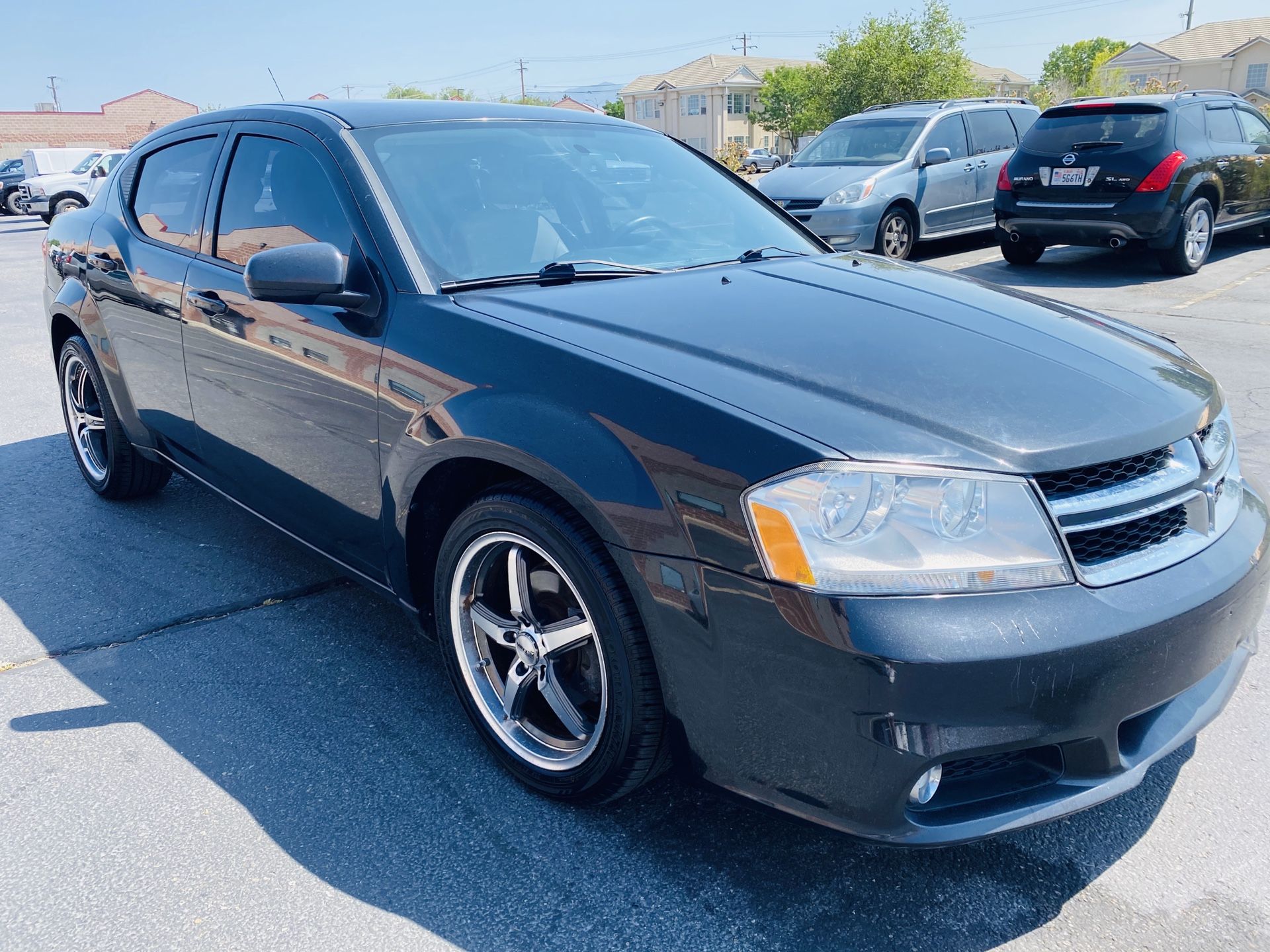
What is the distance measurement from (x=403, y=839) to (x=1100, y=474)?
1.75 metres

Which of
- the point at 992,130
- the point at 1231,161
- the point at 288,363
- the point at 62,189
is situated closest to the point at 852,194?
the point at 992,130

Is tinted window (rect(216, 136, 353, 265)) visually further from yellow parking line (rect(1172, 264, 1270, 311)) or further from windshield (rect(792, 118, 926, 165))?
windshield (rect(792, 118, 926, 165))

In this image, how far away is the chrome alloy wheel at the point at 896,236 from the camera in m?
10.5

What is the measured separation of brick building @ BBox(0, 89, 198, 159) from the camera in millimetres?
64062

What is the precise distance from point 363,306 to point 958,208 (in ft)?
33.5

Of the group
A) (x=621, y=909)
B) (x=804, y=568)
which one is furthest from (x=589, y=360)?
(x=621, y=909)

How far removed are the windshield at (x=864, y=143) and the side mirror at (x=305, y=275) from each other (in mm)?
9308

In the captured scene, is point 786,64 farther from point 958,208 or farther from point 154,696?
point 154,696

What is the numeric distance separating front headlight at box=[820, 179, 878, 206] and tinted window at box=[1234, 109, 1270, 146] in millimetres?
3921

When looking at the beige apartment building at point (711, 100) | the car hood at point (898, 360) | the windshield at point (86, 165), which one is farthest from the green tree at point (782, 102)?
the car hood at point (898, 360)

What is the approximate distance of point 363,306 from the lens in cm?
270

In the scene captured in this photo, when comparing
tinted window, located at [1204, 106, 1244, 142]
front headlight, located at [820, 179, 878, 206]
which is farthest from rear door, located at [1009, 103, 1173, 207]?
front headlight, located at [820, 179, 878, 206]

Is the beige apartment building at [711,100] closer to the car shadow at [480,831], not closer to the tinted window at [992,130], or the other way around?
the tinted window at [992,130]

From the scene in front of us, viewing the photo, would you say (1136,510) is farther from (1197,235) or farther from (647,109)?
(647,109)
